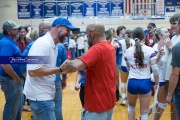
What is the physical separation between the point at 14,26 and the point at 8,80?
2.92 ft

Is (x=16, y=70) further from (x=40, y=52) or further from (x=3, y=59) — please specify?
(x=40, y=52)

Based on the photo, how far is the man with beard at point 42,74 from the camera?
342 centimetres

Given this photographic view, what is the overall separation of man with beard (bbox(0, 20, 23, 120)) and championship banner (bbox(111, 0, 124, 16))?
9.75 metres

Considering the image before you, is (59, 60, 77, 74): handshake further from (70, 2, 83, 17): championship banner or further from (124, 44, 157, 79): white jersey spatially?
(70, 2, 83, 17): championship banner

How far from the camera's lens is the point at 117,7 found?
1566 cm

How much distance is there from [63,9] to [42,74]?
401 inches

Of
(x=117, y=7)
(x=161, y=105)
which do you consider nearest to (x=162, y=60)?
(x=161, y=105)

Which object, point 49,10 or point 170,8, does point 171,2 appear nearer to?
point 170,8

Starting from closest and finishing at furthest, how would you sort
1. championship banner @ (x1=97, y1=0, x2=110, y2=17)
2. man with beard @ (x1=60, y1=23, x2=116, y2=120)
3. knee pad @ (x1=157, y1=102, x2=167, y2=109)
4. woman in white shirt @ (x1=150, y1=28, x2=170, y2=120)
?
1. man with beard @ (x1=60, y1=23, x2=116, y2=120)
2. woman in white shirt @ (x1=150, y1=28, x2=170, y2=120)
3. knee pad @ (x1=157, y1=102, x2=167, y2=109)
4. championship banner @ (x1=97, y1=0, x2=110, y2=17)

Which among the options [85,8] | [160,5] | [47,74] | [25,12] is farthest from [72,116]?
[160,5]

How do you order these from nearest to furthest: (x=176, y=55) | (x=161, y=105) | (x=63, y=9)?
1. (x=176, y=55)
2. (x=161, y=105)
3. (x=63, y=9)

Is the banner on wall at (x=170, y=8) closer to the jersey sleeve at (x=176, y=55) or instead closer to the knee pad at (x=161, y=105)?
the knee pad at (x=161, y=105)

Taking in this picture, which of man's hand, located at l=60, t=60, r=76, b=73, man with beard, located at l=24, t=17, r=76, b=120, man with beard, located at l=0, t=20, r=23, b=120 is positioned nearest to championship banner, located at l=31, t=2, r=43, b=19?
man with beard, located at l=0, t=20, r=23, b=120

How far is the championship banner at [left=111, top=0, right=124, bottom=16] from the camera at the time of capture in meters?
14.7
